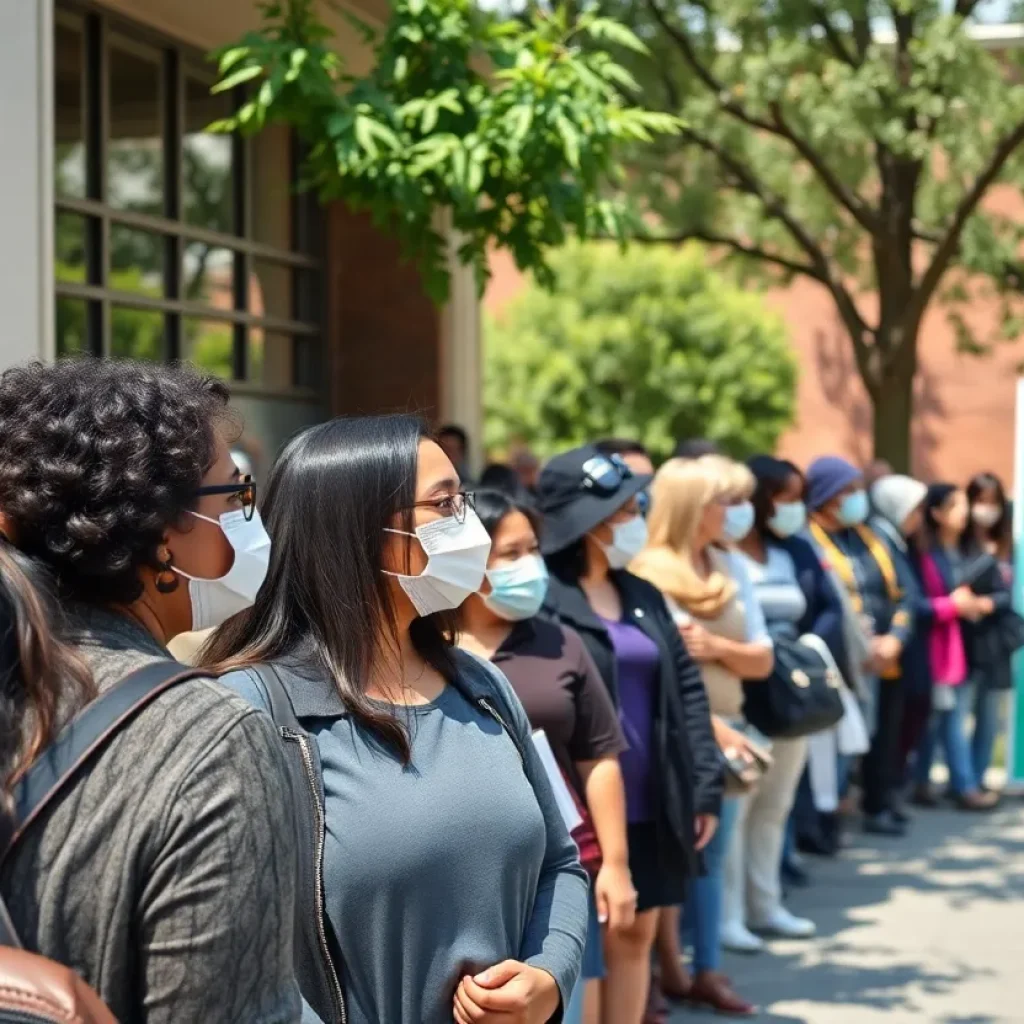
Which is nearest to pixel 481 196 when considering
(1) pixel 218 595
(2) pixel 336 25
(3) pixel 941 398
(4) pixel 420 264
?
(4) pixel 420 264

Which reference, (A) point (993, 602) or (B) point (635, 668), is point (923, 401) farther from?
(B) point (635, 668)

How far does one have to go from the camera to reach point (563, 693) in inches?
169

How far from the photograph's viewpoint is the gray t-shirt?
2547mm

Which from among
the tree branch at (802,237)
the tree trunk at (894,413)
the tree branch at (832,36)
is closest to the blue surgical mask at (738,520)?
the tree branch at (832,36)

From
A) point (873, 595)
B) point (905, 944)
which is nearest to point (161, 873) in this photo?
point (905, 944)

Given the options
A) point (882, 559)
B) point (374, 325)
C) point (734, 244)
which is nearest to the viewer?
point (882, 559)

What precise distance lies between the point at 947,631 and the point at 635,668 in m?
5.69

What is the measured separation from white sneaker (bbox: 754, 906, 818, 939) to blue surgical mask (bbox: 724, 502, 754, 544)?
5.93 feet

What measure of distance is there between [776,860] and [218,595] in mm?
5622

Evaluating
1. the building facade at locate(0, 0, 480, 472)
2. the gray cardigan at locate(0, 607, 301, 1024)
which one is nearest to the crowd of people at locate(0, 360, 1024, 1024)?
the gray cardigan at locate(0, 607, 301, 1024)

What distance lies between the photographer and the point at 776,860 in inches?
293

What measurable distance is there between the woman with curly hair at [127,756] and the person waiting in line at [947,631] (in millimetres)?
8572

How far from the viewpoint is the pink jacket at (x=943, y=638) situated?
33.4 ft

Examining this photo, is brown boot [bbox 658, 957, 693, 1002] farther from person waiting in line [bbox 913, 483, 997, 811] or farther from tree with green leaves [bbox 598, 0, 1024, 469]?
tree with green leaves [bbox 598, 0, 1024, 469]
